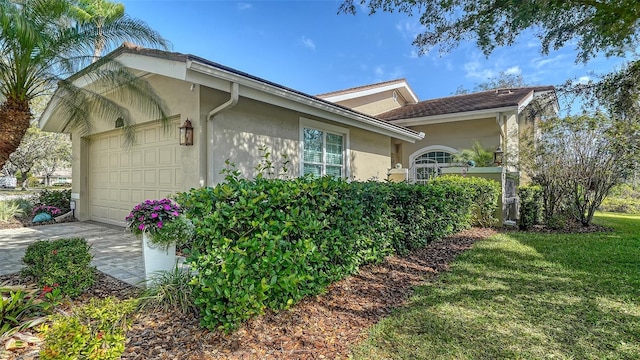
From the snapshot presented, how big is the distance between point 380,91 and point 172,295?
46.1ft

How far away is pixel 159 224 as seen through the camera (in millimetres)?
3826

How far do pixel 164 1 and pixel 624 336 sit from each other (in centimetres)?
1072

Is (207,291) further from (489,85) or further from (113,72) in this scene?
(489,85)

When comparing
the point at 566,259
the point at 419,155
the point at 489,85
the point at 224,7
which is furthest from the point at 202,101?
the point at 489,85

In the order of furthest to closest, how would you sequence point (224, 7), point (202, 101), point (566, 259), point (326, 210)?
point (224, 7) < point (202, 101) < point (566, 259) < point (326, 210)

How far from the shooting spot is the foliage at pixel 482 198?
8.35 meters

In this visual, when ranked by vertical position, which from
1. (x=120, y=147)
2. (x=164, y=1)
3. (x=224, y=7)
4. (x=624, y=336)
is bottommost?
(x=624, y=336)

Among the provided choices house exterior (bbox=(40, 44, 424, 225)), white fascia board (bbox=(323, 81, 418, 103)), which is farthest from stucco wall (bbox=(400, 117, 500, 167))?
house exterior (bbox=(40, 44, 424, 225))

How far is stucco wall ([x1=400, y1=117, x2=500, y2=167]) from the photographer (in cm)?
1205

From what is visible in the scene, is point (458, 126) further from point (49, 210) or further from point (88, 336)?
point (49, 210)

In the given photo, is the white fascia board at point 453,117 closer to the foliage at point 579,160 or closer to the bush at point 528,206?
the foliage at point 579,160

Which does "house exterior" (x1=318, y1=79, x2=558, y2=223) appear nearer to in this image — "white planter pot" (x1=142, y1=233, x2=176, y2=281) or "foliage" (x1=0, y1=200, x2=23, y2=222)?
"white planter pot" (x1=142, y1=233, x2=176, y2=281)

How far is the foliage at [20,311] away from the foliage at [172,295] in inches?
35.1

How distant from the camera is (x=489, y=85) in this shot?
3153 centimetres
